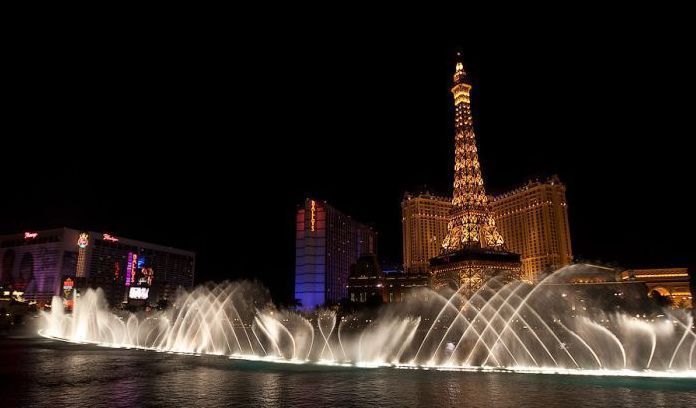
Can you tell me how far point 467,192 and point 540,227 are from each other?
25.4 metres

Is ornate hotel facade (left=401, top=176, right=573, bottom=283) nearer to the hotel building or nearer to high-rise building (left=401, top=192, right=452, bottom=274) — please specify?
high-rise building (left=401, top=192, right=452, bottom=274)

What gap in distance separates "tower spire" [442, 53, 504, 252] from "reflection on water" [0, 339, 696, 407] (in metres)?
76.3

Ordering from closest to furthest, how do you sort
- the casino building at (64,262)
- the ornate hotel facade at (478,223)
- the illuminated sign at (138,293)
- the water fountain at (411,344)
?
1. the water fountain at (411,344)
2. the illuminated sign at (138,293)
3. the ornate hotel facade at (478,223)
4. the casino building at (64,262)

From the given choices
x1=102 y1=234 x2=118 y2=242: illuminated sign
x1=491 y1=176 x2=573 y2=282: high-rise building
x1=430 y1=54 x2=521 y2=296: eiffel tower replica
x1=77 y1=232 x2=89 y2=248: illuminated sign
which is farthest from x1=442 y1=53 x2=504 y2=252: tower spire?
x1=102 y1=234 x2=118 y2=242: illuminated sign

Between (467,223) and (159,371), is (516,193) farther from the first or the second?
(159,371)

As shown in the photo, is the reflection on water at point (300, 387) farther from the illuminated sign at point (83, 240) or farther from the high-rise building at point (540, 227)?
the illuminated sign at point (83, 240)

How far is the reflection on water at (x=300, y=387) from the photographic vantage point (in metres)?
12.9

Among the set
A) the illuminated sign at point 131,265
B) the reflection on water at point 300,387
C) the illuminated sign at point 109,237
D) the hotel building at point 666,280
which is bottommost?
the reflection on water at point 300,387

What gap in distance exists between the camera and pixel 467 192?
93062 mm

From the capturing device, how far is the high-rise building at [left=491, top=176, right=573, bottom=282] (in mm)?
103562

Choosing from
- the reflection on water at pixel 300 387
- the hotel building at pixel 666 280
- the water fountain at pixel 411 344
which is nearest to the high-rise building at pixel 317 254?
the water fountain at pixel 411 344

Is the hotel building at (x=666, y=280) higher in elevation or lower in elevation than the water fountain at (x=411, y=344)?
higher

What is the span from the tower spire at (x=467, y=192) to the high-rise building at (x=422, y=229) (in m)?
29.6

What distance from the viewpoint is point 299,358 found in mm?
24906
